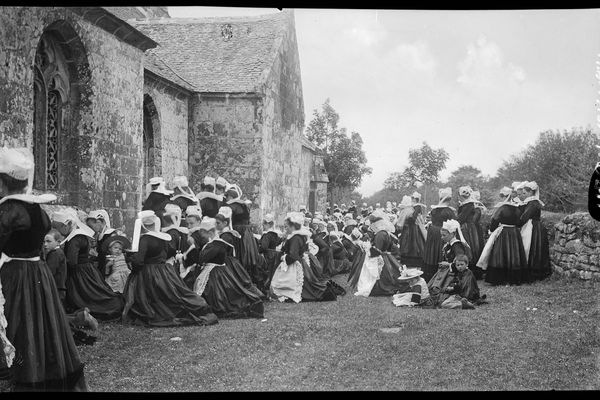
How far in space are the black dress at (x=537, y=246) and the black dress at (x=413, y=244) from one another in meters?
2.01

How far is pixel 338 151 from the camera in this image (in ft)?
33.3

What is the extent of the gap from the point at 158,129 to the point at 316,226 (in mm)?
4405

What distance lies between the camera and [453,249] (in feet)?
29.0

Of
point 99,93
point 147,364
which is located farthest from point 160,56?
point 147,364

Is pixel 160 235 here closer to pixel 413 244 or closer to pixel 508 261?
pixel 413 244

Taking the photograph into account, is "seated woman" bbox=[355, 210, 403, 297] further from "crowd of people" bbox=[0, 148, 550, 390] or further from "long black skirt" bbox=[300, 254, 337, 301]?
"long black skirt" bbox=[300, 254, 337, 301]

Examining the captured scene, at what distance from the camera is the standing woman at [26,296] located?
14.6 ft

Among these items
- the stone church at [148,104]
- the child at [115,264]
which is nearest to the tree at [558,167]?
the stone church at [148,104]

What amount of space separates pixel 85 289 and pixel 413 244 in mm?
6393

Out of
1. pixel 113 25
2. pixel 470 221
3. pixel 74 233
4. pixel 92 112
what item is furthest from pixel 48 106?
pixel 470 221

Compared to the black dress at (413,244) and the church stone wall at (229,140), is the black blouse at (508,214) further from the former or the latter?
the church stone wall at (229,140)
